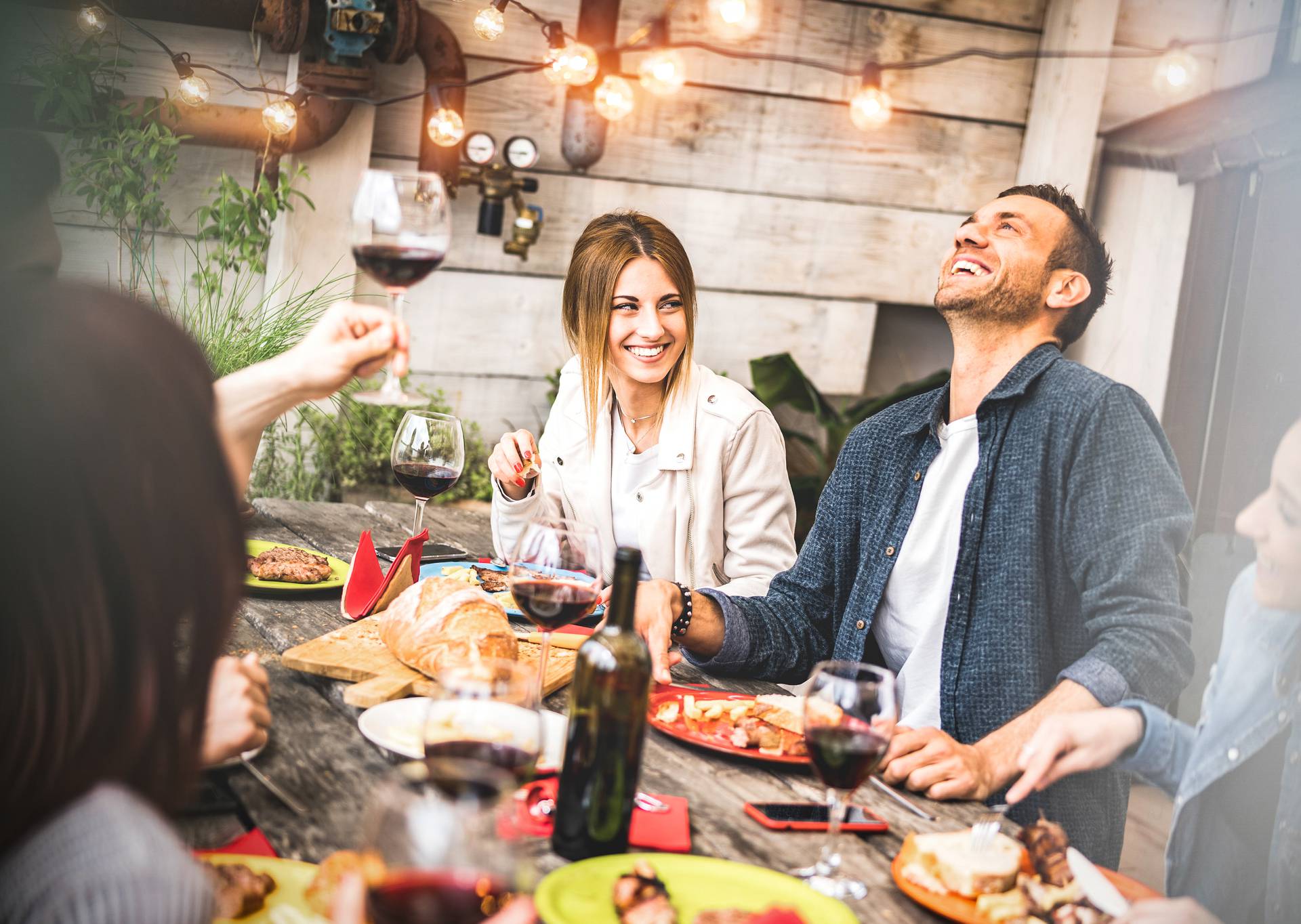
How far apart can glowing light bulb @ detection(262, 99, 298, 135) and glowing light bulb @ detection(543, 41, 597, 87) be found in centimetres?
79

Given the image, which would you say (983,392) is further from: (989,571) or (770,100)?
(770,100)

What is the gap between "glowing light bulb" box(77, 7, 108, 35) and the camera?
3264 mm

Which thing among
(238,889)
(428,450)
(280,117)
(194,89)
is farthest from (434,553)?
(194,89)

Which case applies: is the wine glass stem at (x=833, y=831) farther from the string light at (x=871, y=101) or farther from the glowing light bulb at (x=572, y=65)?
the string light at (x=871, y=101)

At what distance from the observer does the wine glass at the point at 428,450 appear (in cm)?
182

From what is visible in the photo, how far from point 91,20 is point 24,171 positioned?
2.18ft

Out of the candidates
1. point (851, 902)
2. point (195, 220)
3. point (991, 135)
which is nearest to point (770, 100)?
point (991, 135)

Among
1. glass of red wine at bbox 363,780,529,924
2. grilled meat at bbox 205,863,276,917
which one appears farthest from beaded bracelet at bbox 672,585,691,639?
glass of red wine at bbox 363,780,529,924

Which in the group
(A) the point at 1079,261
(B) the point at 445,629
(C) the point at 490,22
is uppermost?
(C) the point at 490,22

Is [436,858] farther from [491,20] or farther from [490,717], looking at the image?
[491,20]

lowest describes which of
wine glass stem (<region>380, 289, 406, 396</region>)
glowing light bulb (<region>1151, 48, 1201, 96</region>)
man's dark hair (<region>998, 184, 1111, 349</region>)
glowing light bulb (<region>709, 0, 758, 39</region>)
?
wine glass stem (<region>380, 289, 406, 396</region>)

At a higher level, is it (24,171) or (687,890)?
(24,171)

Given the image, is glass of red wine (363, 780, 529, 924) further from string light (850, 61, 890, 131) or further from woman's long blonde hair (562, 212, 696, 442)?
string light (850, 61, 890, 131)

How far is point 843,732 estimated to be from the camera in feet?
3.45
